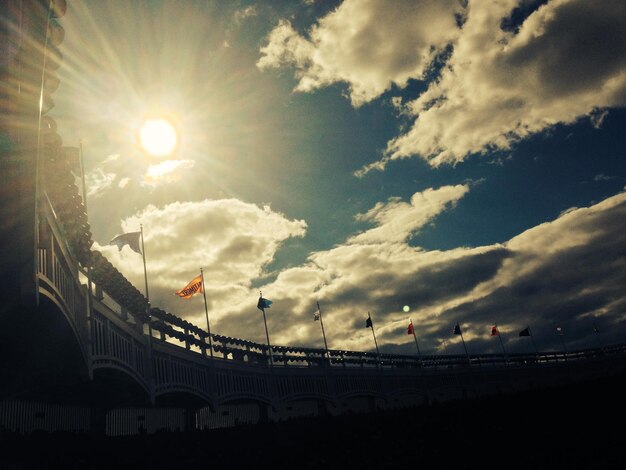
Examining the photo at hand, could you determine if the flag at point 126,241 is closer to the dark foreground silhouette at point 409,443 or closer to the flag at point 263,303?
the dark foreground silhouette at point 409,443

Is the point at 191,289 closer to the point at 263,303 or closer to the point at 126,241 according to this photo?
the point at 126,241

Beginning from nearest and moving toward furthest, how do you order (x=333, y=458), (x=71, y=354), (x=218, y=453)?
(x=333, y=458), (x=218, y=453), (x=71, y=354)

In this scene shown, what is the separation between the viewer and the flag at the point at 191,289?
43344mm

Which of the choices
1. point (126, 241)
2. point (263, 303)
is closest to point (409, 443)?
point (126, 241)

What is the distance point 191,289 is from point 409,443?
30004 mm

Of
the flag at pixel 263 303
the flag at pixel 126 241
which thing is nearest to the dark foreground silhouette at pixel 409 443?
the flag at pixel 126 241

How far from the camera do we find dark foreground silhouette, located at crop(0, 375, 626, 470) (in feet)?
50.8

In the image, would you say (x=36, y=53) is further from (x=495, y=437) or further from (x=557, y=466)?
(x=495, y=437)

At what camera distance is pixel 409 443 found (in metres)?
18.0

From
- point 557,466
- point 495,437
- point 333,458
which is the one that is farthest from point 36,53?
point 495,437

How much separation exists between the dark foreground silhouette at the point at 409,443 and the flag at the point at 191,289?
66.1 feet

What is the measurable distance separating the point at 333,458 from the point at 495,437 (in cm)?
606

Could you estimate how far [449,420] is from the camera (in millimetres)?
20234

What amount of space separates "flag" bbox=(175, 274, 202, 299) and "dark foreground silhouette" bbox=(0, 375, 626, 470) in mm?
20134
